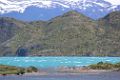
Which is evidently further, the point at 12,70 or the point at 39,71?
the point at 39,71

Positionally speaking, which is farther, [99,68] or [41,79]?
[99,68]

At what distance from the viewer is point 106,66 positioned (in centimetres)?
15550

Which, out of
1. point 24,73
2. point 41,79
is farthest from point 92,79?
point 24,73

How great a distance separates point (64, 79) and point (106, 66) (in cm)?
4539

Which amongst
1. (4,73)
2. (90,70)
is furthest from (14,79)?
(90,70)

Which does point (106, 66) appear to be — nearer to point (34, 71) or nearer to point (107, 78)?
point (34, 71)

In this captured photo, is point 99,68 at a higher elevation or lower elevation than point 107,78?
lower

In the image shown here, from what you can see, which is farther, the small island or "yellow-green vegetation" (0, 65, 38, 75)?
the small island

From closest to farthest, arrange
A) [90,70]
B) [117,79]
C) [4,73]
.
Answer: [117,79] → [4,73] → [90,70]

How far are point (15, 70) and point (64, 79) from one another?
32567 mm

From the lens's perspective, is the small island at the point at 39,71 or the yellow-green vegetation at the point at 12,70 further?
the small island at the point at 39,71

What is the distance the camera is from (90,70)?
150 m

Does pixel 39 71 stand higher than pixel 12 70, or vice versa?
pixel 12 70

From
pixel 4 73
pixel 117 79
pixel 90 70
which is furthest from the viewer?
pixel 90 70
